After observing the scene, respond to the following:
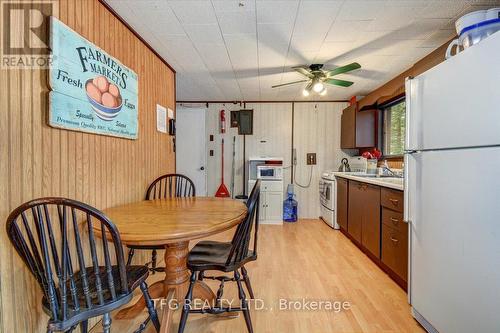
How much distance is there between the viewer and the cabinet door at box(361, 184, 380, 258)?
260cm

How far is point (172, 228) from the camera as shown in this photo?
1.31 metres

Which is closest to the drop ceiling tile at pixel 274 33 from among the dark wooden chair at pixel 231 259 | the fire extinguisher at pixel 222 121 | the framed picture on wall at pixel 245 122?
the dark wooden chair at pixel 231 259

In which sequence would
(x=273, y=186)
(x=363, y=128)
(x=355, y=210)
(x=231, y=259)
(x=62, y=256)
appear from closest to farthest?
1. (x=62, y=256)
2. (x=231, y=259)
3. (x=355, y=210)
4. (x=363, y=128)
5. (x=273, y=186)

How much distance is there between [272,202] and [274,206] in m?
0.08

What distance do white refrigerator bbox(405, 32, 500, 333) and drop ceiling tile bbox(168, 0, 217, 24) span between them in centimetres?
154

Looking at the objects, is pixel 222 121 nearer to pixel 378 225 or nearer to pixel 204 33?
pixel 204 33

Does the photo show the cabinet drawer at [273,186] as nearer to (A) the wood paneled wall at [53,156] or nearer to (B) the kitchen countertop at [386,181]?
(B) the kitchen countertop at [386,181]

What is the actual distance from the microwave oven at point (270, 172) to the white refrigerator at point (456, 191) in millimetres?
2660

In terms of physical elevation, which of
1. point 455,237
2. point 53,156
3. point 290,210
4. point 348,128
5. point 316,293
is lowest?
point 316,293

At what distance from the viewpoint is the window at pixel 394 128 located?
3.49m

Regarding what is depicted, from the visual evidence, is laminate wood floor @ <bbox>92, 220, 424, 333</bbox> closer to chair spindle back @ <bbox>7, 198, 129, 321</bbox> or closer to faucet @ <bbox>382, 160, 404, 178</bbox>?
chair spindle back @ <bbox>7, 198, 129, 321</bbox>

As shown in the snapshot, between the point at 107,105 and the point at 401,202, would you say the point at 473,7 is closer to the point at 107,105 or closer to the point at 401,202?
the point at 401,202

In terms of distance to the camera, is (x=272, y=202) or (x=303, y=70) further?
(x=272, y=202)

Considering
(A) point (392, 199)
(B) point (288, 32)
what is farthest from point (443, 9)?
(A) point (392, 199)
